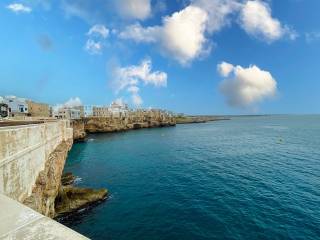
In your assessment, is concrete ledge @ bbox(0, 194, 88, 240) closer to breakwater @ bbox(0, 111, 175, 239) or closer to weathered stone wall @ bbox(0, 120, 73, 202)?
breakwater @ bbox(0, 111, 175, 239)

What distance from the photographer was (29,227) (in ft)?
13.8

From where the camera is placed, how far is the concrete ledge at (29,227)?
151 inches

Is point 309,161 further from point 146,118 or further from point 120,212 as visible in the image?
point 146,118

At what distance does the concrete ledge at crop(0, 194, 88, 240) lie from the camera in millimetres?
3830

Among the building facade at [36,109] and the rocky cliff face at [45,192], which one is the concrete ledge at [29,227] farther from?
the building facade at [36,109]

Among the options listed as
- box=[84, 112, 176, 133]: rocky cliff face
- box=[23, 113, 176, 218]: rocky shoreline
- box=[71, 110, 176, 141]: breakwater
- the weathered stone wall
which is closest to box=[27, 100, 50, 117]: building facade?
box=[71, 110, 176, 141]: breakwater

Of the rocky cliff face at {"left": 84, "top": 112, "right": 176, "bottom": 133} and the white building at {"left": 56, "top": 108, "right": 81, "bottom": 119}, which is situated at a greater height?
the white building at {"left": 56, "top": 108, "right": 81, "bottom": 119}

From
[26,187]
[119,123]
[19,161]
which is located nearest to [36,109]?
[119,123]

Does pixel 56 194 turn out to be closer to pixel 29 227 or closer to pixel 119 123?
pixel 29 227

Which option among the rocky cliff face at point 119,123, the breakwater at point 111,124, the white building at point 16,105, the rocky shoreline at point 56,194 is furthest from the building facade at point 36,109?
the rocky shoreline at point 56,194

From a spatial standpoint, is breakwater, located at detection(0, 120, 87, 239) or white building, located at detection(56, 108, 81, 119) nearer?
breakwater, located at detection(0, 120, 87, 239)

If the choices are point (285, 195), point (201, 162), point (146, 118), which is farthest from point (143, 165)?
point (146, 118)

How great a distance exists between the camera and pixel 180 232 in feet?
59.8

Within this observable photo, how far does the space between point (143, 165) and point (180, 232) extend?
23.5 metres
